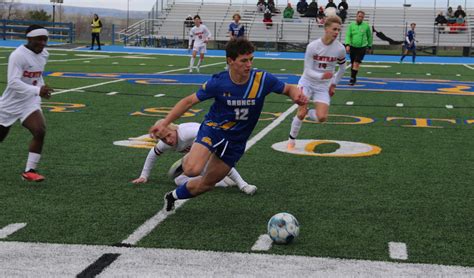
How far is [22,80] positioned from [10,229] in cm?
250

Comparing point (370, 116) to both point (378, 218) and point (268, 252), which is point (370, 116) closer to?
point (378, 218)

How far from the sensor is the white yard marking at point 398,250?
16.6ft

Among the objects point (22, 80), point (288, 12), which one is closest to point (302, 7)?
point (288, 12)

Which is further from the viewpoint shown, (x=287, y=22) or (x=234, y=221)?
Answer: (x=287, y=22)

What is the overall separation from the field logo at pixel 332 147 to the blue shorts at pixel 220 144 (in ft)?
11.0

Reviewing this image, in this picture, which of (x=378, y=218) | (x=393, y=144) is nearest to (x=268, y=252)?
(x=378, y=218)

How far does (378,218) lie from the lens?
6.20 m

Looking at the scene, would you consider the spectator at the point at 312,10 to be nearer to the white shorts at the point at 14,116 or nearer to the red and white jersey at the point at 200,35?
the red and white jersey at the point at 200,35

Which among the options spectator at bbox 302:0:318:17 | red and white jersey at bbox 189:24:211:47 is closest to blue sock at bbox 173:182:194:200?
red and white jersey at bbox 189:24:211:47

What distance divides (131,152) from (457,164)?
3.90m

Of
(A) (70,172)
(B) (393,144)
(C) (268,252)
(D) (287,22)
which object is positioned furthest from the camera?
(D) (287,22)

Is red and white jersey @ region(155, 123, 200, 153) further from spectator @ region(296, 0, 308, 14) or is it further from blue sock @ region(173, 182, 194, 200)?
spectator @ region(296, 0, 308, 14)

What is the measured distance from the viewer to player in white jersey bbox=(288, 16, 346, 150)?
10141 mm

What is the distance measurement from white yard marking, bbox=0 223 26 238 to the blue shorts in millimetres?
1520
